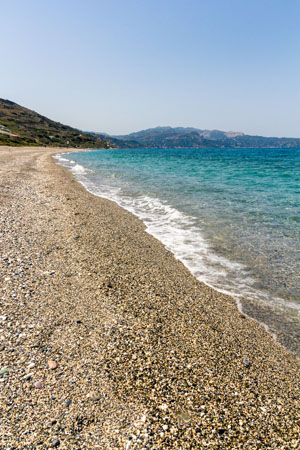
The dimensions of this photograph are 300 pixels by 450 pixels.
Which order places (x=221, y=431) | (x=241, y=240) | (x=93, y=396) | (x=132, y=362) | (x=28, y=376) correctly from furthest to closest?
1. (x=241, y=240)
2. (x=132, y=362)
3. (x=28, y=376)
4. (x=93, y=396)
5. (x=221, y=431)

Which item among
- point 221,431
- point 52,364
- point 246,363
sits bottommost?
point 246,363

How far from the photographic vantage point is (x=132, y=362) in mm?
4559

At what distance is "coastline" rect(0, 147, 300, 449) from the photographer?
344 cm

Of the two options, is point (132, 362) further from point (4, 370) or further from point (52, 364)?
point (4, 370)

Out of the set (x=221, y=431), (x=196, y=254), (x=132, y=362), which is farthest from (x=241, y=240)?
(x=221, y=431)

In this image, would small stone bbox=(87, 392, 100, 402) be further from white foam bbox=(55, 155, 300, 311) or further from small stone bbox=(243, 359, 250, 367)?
white foam bbox=(55, 155, 300, 311)

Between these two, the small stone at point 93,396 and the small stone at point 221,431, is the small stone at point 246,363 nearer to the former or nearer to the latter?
the small stone at point 221,431

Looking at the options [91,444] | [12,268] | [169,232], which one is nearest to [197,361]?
[91,444]

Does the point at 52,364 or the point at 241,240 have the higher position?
the point at 241,240

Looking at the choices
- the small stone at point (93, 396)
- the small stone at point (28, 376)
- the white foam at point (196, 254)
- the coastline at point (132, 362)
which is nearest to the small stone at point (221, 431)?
the coastline at point (132, 362)

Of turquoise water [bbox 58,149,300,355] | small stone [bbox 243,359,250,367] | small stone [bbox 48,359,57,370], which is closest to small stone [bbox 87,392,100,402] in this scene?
small stone [bbox 48,359,57,370]

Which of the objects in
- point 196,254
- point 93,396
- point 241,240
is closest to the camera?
point 93,396

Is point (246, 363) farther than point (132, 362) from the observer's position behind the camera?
Yes

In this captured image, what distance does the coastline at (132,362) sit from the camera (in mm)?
3443
